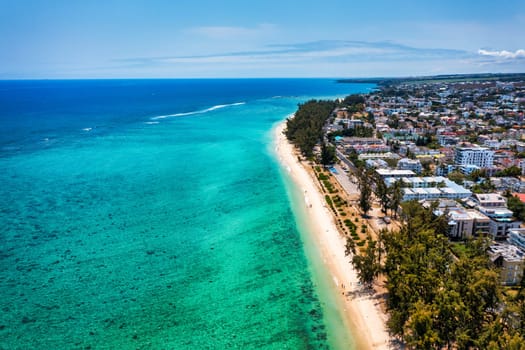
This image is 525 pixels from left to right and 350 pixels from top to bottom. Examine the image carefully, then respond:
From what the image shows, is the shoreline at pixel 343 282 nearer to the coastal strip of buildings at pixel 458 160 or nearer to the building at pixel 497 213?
the coastal strip of buildings at pixel 458 160

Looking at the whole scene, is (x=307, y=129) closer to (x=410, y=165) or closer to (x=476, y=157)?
(x=410, y=165)

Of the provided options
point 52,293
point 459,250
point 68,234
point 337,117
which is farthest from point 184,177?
point 337,117

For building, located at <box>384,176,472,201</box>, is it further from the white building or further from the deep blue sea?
the deep blue sea

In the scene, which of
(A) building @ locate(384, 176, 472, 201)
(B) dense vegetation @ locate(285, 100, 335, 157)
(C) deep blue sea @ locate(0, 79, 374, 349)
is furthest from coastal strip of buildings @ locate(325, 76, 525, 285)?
(C) deep blue sea @ locate(0, 79, 374, 349)

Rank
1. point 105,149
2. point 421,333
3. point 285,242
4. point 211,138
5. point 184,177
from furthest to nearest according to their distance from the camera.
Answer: point 211,138 < point 105,149 < point 184,177 < point 285,242 < point 421,333

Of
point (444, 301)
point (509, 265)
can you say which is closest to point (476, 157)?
point (509, 265)

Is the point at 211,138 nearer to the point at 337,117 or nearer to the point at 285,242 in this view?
the point at 337,117

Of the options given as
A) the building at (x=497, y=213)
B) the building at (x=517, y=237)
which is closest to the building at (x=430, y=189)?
the building at (x=497, y=213)
